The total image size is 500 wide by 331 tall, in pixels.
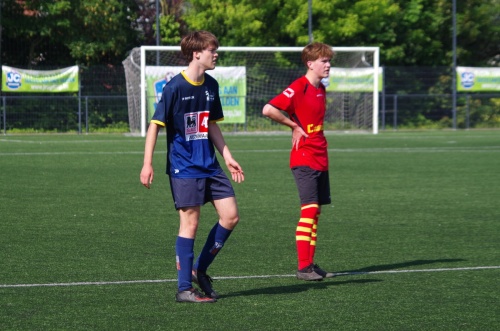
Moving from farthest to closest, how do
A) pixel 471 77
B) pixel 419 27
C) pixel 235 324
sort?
1. pixel 419 27
2. pixel 471 77
3. pixel 235 324

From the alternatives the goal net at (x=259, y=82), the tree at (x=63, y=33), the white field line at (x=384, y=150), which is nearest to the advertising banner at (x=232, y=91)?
the goal net at (x=259, y=82)

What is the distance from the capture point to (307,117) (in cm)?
823

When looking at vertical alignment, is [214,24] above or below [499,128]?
above

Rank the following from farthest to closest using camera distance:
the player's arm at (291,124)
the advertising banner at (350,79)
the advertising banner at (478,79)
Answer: the advertising banner at (478,79)
the advertising banner at (350,79)
the player's arm at (291,124)

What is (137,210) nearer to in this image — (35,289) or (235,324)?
(35,289)

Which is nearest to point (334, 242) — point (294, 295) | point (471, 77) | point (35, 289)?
point (294, 295)

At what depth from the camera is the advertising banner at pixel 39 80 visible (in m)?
36.2

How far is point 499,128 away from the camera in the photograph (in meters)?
43.7

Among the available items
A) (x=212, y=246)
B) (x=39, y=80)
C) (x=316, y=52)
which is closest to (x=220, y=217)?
(x=212, y=246)

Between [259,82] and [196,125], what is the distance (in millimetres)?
31192

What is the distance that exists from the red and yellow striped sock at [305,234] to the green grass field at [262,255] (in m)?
0.19

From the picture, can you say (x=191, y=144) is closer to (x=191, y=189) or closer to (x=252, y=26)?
(x=191, y=189)

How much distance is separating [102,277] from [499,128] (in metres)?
37.5

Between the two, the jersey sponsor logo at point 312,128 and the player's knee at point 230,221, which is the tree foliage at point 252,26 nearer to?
the jersey sponsor logo at point 312,128
